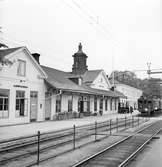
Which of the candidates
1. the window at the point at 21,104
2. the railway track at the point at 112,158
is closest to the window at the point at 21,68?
the window at the point at 21,104

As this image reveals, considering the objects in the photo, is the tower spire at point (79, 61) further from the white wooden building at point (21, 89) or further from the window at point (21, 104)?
the window at point (21, 104)

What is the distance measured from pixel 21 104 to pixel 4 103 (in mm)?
2346

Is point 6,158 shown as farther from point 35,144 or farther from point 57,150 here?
point 35,144

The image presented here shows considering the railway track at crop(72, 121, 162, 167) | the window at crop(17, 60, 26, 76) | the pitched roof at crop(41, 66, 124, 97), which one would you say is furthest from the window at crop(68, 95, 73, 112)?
the railway track at crop(72, 121, 162, 167)

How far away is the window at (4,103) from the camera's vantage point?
72.8ft

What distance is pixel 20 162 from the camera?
962cm

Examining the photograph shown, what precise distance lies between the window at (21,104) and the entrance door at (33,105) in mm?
1086

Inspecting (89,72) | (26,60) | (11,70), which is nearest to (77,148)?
(11,70)

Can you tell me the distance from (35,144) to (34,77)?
1368 centimetres

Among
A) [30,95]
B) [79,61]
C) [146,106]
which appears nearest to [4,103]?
→ [30,95]

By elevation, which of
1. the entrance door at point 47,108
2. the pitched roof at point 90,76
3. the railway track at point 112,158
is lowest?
the railway track at point 112,158

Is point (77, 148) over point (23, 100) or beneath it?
beneath

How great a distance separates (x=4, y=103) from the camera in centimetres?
2259

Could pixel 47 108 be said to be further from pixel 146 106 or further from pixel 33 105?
pixel 146 106
